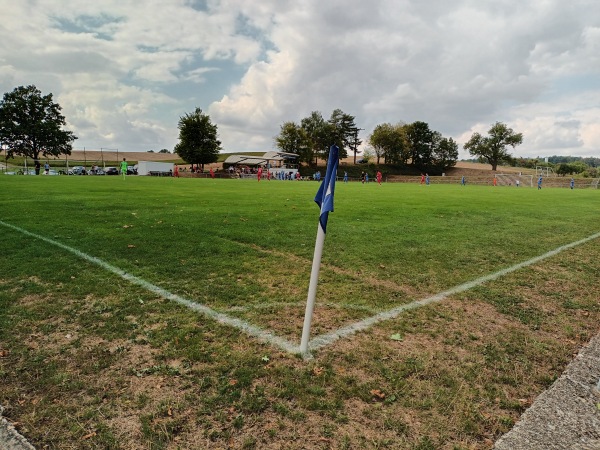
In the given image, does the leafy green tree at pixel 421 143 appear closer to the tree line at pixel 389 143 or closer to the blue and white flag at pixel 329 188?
the tree line at pixel 389 143

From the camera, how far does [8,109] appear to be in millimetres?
63625

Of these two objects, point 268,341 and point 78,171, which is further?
point 78,171

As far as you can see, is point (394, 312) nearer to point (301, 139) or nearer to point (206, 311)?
point (206, 311)

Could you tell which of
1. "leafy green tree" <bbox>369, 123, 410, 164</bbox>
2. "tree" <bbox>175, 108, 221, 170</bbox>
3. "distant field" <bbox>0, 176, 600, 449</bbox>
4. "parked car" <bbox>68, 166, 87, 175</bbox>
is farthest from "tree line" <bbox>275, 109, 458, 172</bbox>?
"distant field" <bbox>0, 176, 600, 449</bbox>

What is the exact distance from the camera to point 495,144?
96.8 meters

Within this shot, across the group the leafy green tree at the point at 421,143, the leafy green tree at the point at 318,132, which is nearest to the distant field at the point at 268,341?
the leafy green tree at the point at 318,132

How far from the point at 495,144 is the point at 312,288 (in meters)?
108

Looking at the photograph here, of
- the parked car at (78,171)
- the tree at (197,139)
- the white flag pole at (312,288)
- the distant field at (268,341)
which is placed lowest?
the distant field at (268,341)

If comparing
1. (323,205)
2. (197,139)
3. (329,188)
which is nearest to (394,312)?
(323,205)

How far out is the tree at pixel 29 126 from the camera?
6394 centimetres

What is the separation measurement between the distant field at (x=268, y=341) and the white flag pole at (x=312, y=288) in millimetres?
165

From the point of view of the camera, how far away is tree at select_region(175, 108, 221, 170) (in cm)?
6600

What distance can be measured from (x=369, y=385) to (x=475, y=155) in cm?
10698

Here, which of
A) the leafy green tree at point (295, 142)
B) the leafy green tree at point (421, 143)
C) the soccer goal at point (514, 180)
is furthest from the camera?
the leafy green tree at point (421, 143)
